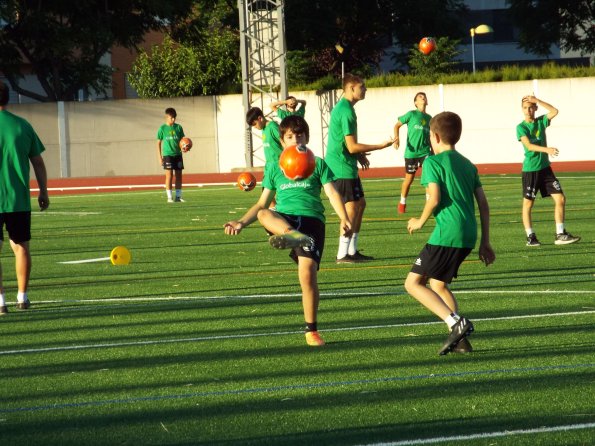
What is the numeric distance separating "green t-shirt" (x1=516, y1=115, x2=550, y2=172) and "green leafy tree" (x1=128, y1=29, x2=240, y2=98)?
37.5m

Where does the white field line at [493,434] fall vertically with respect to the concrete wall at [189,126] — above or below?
below

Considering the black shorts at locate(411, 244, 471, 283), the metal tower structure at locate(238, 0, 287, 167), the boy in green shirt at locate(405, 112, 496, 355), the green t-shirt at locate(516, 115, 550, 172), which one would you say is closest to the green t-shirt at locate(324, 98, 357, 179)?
the green t-shirt at locate(516, 115, 550, 172)

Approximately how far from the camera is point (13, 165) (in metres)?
11.6

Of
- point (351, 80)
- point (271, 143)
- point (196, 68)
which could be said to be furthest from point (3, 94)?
point (196, 68)

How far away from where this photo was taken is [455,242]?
28.3 ft

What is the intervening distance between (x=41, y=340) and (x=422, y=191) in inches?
809

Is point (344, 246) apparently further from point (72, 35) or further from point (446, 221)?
point (72, 35)

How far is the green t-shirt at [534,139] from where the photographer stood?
1681 cm

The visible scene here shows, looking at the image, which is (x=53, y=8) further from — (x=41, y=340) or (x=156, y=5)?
(x=41, y=340)

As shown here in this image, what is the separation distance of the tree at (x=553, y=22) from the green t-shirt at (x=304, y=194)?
51979mm

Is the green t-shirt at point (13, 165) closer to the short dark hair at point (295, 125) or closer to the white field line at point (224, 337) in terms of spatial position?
the white field line at point (224, 337)

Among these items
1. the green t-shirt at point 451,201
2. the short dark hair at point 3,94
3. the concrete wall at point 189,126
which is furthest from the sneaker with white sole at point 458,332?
the concrete wall at point 189,126

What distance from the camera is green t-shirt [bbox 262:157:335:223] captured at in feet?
30.9

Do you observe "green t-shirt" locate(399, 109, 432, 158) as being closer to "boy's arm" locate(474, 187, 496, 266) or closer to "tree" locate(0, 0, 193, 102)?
"boy's arm" locate(474, 187, 496, 266)
